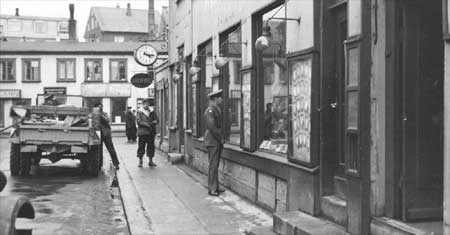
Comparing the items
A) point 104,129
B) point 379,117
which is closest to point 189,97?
point 104,129

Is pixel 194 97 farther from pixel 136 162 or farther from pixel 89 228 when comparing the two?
pixel 89 228

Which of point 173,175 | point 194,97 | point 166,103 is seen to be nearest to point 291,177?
point 173,175

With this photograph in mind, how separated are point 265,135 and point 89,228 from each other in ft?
9.58

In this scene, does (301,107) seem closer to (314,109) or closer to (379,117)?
(314,109)

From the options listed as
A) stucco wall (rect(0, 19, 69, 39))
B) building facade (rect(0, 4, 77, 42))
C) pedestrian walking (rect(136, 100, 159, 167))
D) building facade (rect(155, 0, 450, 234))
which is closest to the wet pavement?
pedestrian walking (rect(136, 100, 159, 167))

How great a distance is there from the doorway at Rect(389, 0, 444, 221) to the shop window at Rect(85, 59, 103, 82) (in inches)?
1677

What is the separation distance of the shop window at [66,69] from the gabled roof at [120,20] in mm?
33454

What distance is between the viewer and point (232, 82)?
10.9 m

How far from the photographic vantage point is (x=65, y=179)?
1359 cm

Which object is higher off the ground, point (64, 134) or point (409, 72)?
point (409, 72)

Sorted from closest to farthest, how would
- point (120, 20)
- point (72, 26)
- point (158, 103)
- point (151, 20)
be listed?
point (158, 103)
point (72, 26)
point (151, 20)
point (120, 20)

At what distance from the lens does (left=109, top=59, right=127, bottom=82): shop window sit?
153ft

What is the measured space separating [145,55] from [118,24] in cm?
6538

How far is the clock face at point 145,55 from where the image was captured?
18.2m
